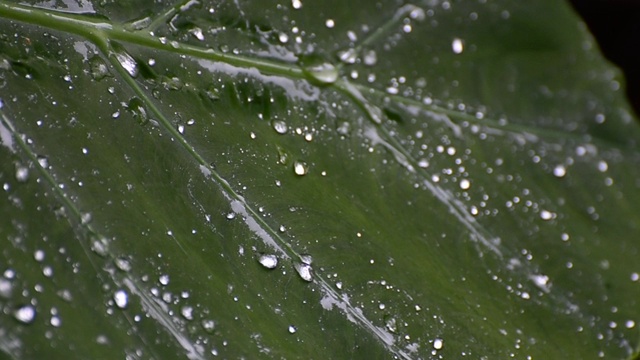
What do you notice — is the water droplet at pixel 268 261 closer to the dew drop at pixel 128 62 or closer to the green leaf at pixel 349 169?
the green leaf at pixel 349 169

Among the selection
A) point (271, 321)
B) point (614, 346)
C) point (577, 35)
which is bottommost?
point (271, 321)

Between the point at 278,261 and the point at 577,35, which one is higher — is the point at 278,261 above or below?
below

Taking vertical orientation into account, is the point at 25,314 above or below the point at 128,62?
below

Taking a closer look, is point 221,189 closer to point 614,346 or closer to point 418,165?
point 418,165

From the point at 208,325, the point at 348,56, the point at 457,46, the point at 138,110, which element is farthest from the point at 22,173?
the point at 457,46

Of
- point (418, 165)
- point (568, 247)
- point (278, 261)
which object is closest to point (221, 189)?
point (278, 261)

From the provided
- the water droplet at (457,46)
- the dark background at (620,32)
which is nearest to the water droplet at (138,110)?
the water droplet at (457,46)

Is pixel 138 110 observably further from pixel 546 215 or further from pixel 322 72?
pixel 546 215
